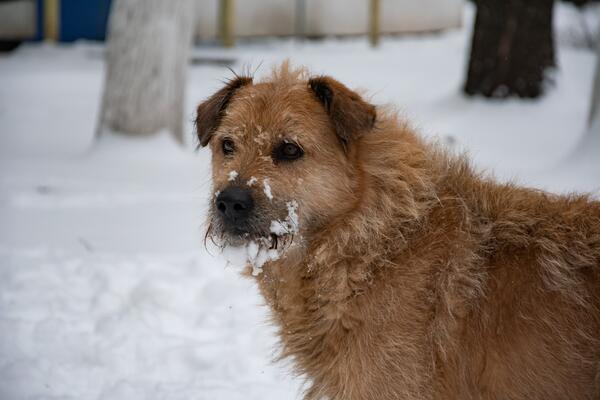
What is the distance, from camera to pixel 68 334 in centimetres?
560

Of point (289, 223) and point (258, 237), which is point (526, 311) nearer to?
point (289, 223)

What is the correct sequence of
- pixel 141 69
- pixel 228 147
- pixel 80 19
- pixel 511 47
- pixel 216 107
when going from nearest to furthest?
pixel 228 147, pixel 216 107, pixel 141 69, pixel 511 47, pixel 80 19

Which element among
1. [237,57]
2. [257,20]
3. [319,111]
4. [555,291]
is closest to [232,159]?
[319,111]

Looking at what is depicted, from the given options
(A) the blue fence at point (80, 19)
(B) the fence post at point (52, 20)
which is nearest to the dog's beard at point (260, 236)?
(B) the fence post at point (52, 20)

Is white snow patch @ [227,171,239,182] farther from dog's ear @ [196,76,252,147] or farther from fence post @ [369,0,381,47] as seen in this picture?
fence post @ [369,0,381,47]

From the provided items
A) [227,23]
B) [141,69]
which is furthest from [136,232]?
[227,23]

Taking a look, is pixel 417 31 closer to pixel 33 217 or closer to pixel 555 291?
pixel 33 217

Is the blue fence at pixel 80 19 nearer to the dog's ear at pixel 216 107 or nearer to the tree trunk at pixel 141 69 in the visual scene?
the tree trunk at pixel 141 69

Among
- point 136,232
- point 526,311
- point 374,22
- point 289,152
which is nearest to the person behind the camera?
point 526,311

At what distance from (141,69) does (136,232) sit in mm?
3363

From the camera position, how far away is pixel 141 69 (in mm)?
10656

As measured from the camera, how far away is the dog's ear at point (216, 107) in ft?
14.3

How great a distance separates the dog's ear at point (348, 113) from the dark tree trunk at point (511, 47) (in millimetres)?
9415

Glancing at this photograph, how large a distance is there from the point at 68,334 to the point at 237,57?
13048mm
